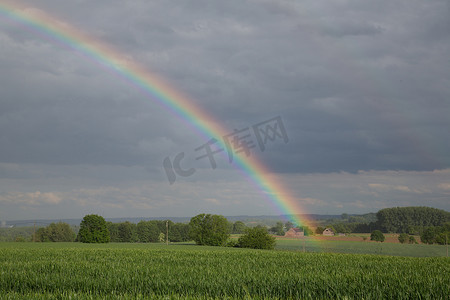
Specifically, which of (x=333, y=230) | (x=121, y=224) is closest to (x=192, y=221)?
(x=121, y=224)

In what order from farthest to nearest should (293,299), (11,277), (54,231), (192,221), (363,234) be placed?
(54,231), (363,234), (192,221), (11,277), (293,299)

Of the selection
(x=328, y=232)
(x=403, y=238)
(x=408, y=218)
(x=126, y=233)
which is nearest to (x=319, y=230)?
(x=328, y=232)

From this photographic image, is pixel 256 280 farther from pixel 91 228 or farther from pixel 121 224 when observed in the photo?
pixel 121 224

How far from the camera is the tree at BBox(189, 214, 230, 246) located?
94.9 metres

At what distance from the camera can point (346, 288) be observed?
10344mm

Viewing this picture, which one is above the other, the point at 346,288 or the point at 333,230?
the point at 346,288

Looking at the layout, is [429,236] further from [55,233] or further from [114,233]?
[55,233]

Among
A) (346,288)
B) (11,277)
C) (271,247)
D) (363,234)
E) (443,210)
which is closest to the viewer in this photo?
(346,288)

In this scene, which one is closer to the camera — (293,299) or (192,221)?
(293,299)

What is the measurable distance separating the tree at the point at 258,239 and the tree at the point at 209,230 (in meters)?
13.9

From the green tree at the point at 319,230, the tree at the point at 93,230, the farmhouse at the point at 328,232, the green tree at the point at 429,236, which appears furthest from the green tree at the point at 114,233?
the green tree at the point at 429,236

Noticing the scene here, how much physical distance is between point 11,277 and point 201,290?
24.7 ft

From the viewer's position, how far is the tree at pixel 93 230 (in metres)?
84.2

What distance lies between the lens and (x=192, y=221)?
9869cm
